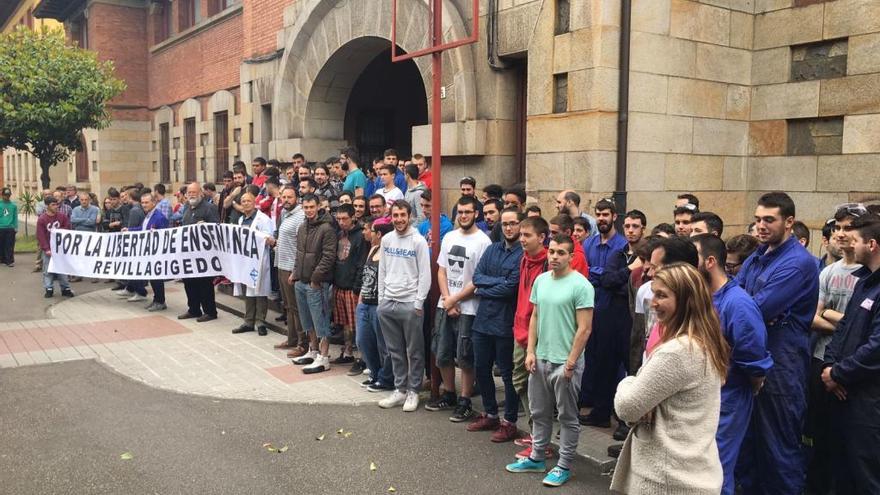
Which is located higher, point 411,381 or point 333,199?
point 333,199

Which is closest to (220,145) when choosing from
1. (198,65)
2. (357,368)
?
(198,65)

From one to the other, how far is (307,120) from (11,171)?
39.3 meters

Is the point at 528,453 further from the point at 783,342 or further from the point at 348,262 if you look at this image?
the point at 348,262

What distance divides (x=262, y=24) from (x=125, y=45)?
13135 millimetres

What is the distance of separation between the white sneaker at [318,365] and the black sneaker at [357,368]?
27cm

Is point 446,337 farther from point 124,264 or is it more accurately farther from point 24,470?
point 124,264

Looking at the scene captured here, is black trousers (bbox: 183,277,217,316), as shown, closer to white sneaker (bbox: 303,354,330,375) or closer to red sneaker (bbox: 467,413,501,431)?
white sneaker (bbox: 303,354,330,375)

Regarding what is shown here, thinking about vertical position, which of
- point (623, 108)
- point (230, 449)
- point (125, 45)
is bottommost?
point (230, 449)

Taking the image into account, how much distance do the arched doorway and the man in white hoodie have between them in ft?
32.0

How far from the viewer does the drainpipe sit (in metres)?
8.45

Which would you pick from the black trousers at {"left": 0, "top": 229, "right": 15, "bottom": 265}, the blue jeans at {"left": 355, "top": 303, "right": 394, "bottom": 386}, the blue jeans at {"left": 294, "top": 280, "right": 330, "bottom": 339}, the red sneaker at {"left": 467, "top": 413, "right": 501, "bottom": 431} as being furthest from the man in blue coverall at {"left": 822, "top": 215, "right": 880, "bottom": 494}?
the black trousers at {"left": 0, "top": 229, "right": 15, "bottom": 265}

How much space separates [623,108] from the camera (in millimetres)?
8586

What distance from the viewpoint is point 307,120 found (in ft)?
49.8

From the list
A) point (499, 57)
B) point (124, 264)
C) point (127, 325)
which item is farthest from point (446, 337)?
point (124, 264)
